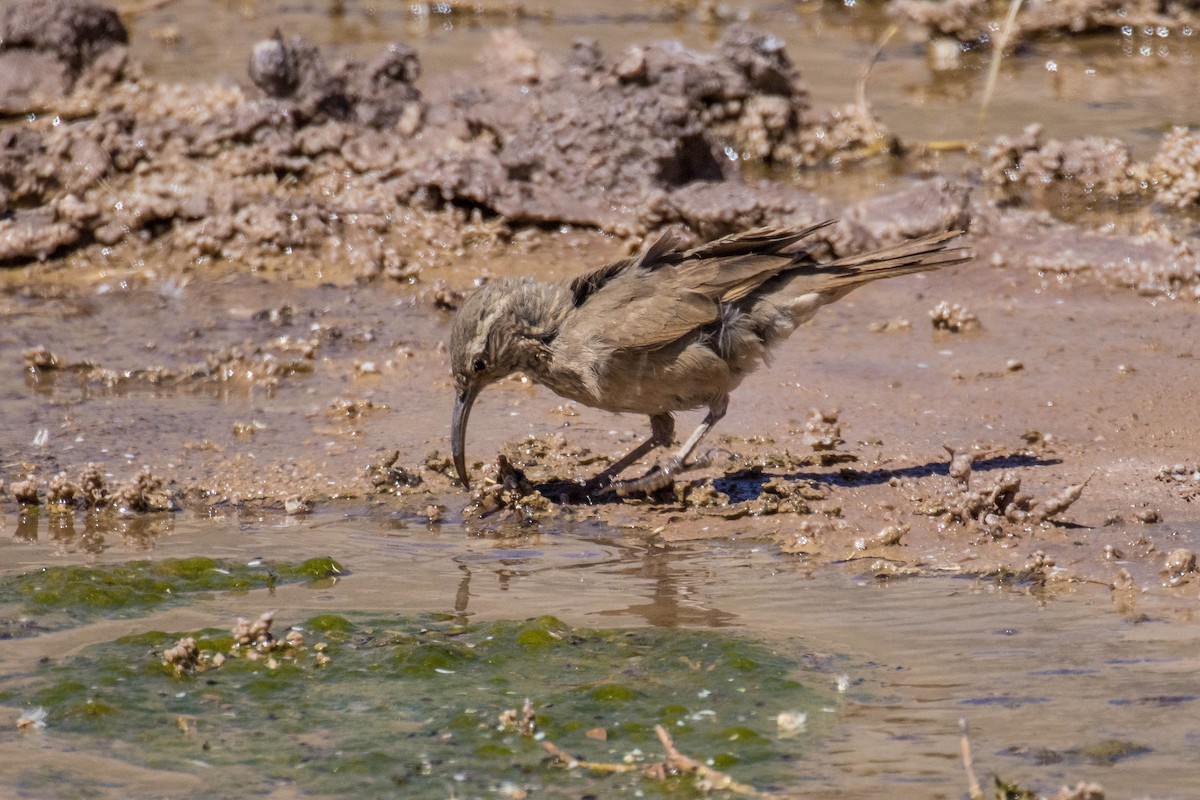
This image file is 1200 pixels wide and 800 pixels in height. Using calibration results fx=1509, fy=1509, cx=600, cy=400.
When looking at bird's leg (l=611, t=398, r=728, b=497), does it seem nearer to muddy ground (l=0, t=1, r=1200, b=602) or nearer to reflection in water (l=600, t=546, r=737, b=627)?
muddy ground (l=0, t=1, r=1200, b=602)

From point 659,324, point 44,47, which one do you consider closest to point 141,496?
point 659,324

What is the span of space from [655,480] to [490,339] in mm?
934

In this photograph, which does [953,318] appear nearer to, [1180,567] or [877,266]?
[877,266]

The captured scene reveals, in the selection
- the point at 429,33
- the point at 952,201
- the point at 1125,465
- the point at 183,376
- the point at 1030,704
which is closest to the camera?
the point at 1030,704

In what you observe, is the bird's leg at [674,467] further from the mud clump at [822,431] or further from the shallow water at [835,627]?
the mud clump at [822,431]

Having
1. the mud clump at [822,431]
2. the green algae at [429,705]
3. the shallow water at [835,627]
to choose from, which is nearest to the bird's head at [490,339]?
the shallow water at [835,627]

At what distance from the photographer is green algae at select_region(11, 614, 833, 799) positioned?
13.4ft

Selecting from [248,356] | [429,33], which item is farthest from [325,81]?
[429,33]

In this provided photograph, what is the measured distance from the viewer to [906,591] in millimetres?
5359

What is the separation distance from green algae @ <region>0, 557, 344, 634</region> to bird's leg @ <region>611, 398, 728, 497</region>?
1.42 metres

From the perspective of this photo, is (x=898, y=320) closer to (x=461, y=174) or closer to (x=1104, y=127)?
(x=461, y=174)

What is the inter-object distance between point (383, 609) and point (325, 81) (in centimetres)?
640

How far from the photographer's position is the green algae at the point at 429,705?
13.4ft

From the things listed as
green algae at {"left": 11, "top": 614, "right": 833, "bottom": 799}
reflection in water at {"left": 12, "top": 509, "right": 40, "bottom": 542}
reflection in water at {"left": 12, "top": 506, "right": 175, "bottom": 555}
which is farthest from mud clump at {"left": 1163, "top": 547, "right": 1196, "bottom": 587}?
reflection in water at {"left": 12, "top": 509, "right": 40, "bottom": 542}
